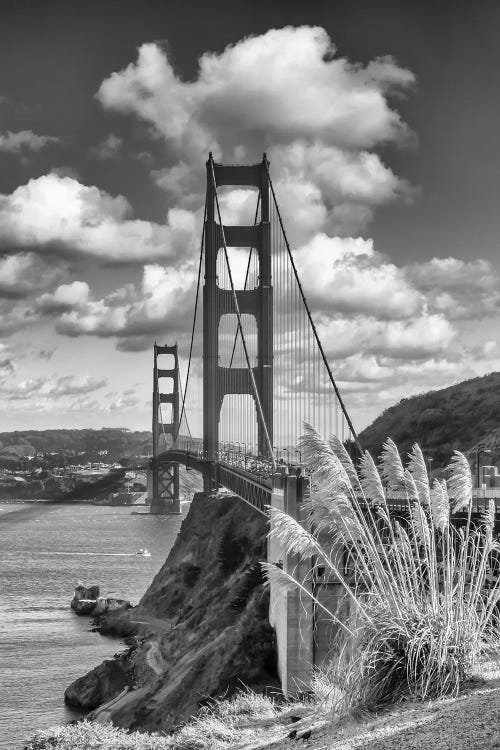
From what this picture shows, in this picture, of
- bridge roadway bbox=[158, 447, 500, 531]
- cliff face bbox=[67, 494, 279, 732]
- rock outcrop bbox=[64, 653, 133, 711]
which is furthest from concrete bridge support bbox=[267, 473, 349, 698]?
rock outcrop bbox=[64, 653, 133, 711]

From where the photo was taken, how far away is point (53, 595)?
76.0m

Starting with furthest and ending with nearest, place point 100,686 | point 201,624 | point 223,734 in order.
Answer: point 201,624
point 100,686
point 223,734

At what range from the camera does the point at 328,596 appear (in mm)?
26188

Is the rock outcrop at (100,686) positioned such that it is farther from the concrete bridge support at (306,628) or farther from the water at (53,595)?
the concrete bridge support at (306,628)

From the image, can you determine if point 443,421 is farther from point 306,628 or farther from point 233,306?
point 306,628

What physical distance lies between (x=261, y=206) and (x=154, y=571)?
3875 centimetres

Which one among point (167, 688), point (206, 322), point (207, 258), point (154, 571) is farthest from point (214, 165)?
point (167, 688)

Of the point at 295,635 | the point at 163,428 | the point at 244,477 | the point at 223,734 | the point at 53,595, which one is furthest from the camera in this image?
the point at 163,428

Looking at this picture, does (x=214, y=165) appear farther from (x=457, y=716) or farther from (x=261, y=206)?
(x=457, y=716)

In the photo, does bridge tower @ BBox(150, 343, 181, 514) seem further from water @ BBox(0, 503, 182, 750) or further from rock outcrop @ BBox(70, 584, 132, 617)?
rock outcrop @ BBox(70, 584, 132, 617)

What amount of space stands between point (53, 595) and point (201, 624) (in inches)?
1436

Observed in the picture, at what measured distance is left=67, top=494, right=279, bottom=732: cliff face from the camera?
29844 millimetres

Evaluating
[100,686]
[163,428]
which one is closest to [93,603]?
[100,686]

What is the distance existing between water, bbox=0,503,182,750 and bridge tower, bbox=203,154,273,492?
14.7 metres
